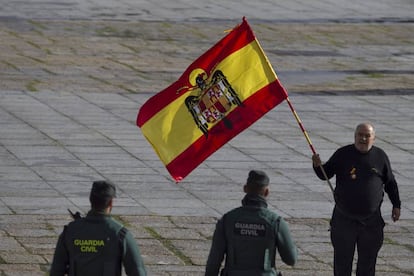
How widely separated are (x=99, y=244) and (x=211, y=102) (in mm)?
2507

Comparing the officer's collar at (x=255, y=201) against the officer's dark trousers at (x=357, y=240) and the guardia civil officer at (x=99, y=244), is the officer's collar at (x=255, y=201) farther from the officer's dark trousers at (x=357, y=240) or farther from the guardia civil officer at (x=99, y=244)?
the officer's dark trousers at (x=357, y=240)

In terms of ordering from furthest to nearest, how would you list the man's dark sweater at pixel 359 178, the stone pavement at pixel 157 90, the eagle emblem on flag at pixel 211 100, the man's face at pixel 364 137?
the stone pavement at pixel 157 90
the man's dark sweater at pixel 359 178
the man's face at pixel 364 137
the eagle emblem on flag at pixel 211 100

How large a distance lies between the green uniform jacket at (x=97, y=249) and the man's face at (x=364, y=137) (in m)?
3.11

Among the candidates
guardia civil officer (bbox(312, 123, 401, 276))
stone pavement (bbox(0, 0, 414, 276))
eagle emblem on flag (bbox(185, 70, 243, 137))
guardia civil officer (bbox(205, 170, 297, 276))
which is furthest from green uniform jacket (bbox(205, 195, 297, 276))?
stone pavement (bbox(0, 0, 414, 276))

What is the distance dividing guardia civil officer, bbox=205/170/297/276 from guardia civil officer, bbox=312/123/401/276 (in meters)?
2.08

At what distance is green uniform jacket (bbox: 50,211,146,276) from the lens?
28.8 feet

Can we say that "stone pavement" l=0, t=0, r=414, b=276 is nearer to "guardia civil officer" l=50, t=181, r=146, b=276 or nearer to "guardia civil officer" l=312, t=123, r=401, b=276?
"guardia civil officer" l=312, t=123, r=401, b=276

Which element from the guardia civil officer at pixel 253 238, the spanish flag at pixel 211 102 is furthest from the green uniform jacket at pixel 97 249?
the spanish flag at pixel 211 102

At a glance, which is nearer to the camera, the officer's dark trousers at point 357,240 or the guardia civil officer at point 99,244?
the guardia civil officer at point 99,244

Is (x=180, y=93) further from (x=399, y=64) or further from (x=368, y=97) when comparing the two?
(x=399, y=64)

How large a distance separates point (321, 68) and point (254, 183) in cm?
1868

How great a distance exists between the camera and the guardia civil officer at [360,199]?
1141cm

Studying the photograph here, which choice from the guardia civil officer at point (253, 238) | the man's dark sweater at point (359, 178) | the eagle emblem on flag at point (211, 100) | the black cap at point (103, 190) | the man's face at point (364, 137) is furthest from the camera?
the man's dark sweater at point (359, 178)

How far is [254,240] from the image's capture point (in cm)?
927
